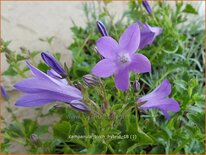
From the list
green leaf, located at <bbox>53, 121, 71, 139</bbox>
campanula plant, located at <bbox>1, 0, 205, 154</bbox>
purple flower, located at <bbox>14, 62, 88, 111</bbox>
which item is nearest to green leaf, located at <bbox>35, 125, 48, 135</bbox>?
campanula plant, located at <bbox>1, 0, 205, 154</bbox>

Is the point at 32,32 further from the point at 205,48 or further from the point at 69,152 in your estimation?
the point at 69,152

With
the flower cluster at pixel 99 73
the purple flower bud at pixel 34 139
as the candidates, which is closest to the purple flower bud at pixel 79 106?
the flower cluster at pixel 99 73

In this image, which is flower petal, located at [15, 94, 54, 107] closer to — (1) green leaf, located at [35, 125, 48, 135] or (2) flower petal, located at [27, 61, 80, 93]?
(2) flower petal, located at [27, 61, 80, 93]

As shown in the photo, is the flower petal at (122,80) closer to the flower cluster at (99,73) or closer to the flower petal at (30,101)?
the flower cluster at (99,73)

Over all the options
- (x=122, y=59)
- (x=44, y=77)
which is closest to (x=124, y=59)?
(x=122, y=59)

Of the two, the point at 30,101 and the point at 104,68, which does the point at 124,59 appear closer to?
the point at 104,68

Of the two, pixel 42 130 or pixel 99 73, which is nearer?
pixel 99 73
